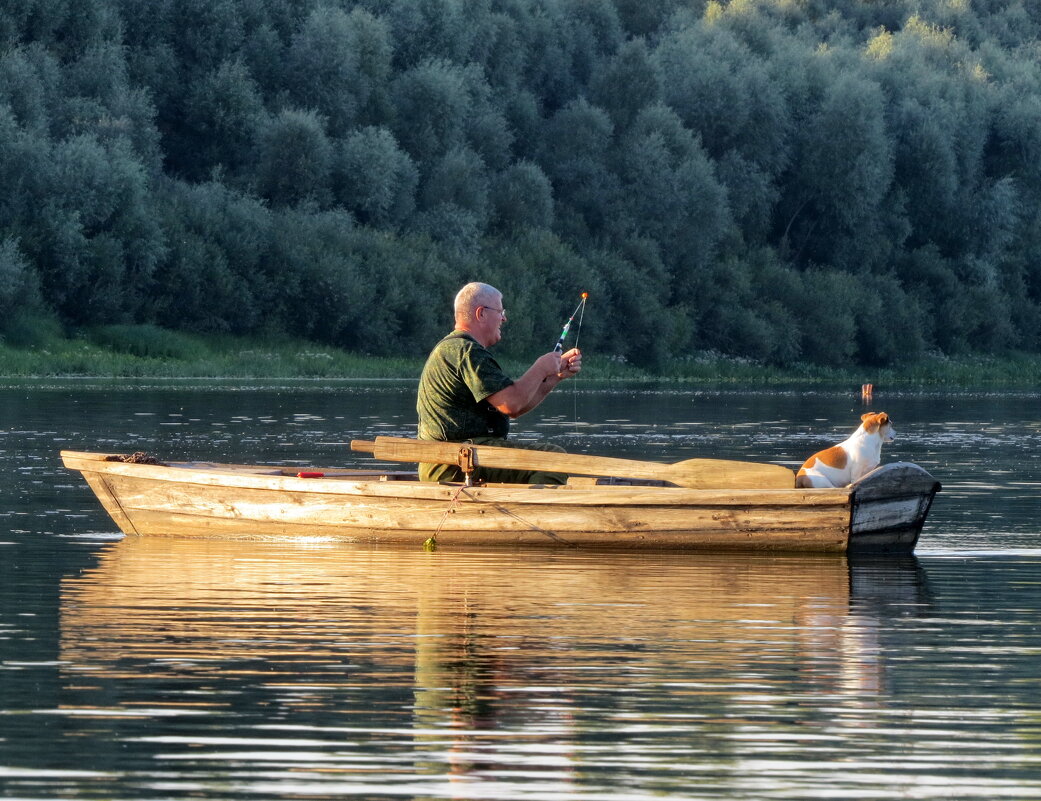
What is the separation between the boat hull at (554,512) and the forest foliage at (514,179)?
34716mm

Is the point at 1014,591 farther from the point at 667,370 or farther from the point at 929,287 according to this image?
the point at 929,287

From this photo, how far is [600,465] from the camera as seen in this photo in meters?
13.8

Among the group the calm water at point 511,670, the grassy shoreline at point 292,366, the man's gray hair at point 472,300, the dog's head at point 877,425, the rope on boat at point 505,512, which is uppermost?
the man's gray hair at point 472,300

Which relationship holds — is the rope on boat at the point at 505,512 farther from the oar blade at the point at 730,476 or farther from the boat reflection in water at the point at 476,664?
the oar blade at the point at 730,476

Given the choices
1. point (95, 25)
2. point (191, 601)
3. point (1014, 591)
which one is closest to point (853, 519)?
Result: point (1014, 591)

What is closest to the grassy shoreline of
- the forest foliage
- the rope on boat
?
the forest foliage

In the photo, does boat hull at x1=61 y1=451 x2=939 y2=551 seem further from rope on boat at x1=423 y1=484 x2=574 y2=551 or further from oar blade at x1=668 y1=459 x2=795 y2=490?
oar blade at x1=668 y1=459 x2=795 y2=490

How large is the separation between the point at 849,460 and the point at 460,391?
2.62 meters

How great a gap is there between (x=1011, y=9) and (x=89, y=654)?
97267 mm

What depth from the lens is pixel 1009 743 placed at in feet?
23.9

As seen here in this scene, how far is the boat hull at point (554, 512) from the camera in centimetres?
1328

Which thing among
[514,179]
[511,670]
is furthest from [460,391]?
[514,179]

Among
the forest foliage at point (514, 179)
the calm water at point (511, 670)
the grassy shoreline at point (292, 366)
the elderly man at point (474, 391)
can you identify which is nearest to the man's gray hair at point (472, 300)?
the elderly man at point (474, 391)

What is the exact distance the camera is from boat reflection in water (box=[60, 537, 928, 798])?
22.7 feet
